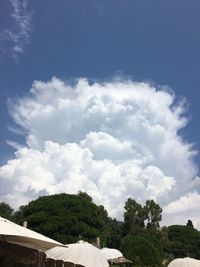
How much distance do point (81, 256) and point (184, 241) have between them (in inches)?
2890

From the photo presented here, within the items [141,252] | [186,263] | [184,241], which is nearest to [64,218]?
[141,252]

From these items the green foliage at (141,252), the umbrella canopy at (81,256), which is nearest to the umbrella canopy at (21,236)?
the umbrella canopy at (81,256)

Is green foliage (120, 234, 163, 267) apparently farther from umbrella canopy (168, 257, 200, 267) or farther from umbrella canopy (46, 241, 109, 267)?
umbrella canopy (46, 241, 109, 267)

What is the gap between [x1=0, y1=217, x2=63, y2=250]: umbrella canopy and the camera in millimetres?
8453

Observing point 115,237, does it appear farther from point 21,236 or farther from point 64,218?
point 21,236

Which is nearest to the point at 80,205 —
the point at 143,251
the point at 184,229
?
the point at 143,251

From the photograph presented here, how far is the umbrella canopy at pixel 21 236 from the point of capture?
27.7 ft

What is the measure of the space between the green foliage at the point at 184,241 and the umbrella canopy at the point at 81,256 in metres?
63.4

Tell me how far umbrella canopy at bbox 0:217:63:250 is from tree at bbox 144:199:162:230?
155 feet

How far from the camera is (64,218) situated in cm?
3728

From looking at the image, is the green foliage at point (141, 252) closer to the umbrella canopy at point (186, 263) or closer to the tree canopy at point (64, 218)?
Result: the tree canopy at point (64, 218)

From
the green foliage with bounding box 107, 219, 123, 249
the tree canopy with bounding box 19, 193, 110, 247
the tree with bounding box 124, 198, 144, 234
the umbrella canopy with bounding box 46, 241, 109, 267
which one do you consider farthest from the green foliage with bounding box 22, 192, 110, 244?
the umbrella canopy with bounding box 46, 241, 109, 267

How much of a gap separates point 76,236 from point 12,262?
2654 centimetres

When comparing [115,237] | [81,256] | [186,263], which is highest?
[115,237]
